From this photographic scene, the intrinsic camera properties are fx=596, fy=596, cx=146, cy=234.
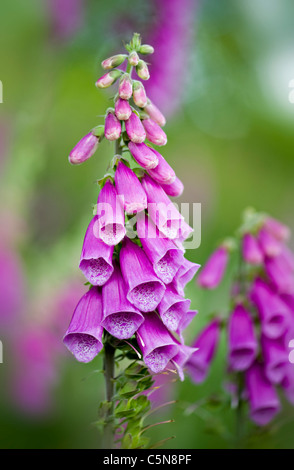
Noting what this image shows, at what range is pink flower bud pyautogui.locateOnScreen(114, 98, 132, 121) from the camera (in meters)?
1.00

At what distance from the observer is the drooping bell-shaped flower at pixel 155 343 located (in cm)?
104

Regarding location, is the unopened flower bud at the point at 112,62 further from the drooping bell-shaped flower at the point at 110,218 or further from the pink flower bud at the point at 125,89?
the drooping bell-shaped flower at the point at 110,218

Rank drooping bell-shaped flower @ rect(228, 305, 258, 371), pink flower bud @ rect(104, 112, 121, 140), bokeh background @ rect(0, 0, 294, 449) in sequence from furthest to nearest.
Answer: bokeh background @ rect(0, 0, 294, 449) < drooping bell-shaped flower @ rect(228, 305, 258, 371) < pink flower bud @ rect(104, 112, 121, 140)

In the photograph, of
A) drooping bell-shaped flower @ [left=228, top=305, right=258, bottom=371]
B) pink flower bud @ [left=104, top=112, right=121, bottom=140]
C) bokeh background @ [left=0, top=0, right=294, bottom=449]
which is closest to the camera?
pink flower bud @ [left=104, top=112, right=121, bottom=140]

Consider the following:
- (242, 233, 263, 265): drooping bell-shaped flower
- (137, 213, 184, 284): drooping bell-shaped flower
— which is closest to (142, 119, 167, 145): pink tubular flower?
(137, 213, 184, 284): drooping bell-shaped flower

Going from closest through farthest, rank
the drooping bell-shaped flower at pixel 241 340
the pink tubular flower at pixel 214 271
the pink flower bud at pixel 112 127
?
the pink flower bud at pixel 112 127 → the drooping bell-shaped flower at pixel 241 340 → the pink tubular flower at pixel 214 271

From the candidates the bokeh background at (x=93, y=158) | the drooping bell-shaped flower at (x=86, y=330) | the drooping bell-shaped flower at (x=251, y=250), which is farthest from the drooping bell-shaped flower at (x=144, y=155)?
the drooping bell-shaped flower at (x=251, y=250)

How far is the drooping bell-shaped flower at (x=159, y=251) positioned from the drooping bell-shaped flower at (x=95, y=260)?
66 millimetres

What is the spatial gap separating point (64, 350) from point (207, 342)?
0.53m

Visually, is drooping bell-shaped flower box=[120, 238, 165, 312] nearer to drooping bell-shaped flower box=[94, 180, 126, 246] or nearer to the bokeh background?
drooping bell-shaped flower box=[94, 180, 126, 246]

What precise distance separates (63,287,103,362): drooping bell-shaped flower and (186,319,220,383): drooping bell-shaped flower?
58cm

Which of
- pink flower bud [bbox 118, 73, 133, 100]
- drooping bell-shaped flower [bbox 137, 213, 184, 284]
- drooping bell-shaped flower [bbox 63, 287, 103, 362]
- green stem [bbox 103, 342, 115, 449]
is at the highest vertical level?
pink flower bud [bbox 118, 73, 133, 100]

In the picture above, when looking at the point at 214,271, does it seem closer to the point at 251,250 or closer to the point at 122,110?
the point at 251,250

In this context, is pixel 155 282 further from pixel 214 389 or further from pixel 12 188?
pixel 214 389
